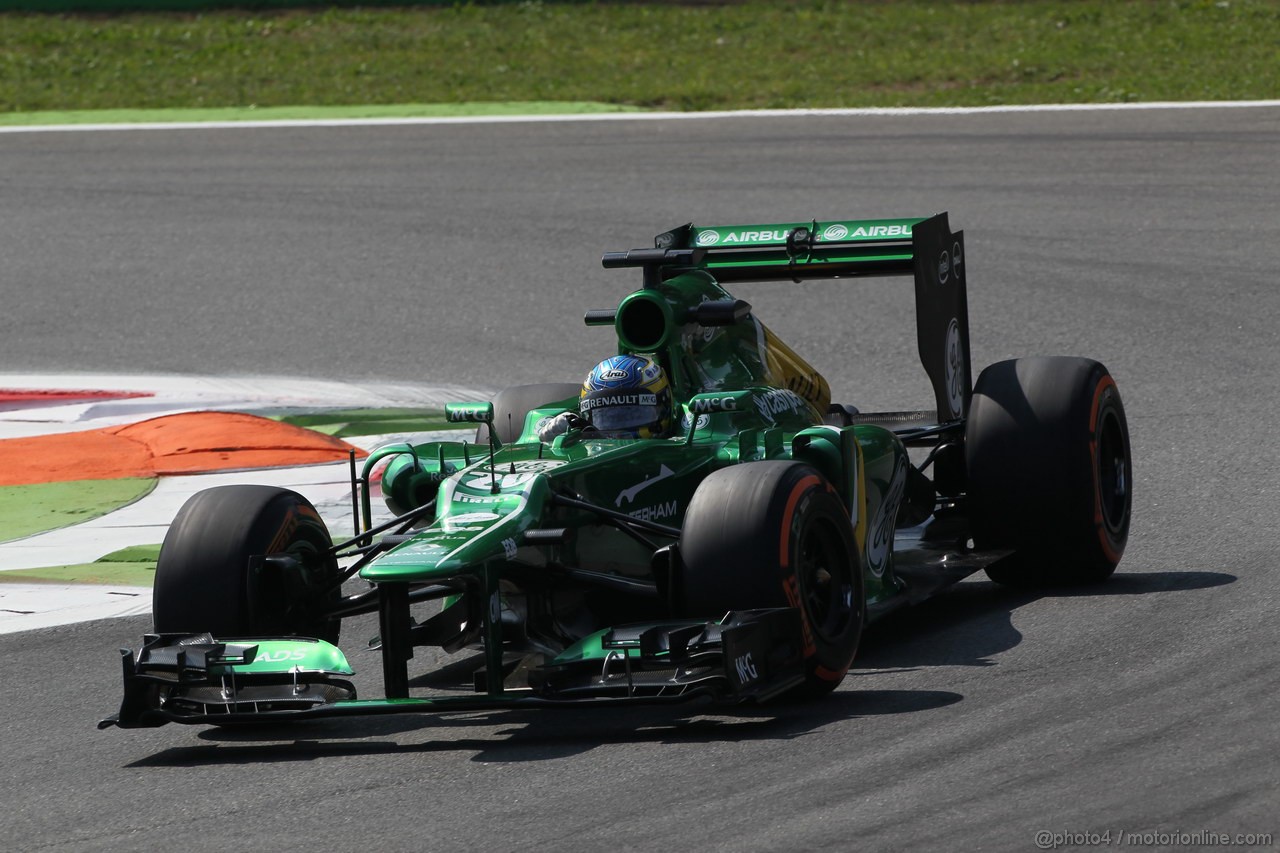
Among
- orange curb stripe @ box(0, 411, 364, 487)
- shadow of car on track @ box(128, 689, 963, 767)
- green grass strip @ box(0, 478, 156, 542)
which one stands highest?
orange curb stripe @ box(0, 411, 364, 487)

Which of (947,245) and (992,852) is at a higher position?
(947,245)

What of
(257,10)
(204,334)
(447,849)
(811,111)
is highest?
(257,10)

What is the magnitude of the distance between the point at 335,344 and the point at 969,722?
399 inches

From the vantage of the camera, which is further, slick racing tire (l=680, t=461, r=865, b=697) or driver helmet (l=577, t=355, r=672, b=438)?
driver helmet (l=577, t=355, r=672, b=438)

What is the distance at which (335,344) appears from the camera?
51.4 ft

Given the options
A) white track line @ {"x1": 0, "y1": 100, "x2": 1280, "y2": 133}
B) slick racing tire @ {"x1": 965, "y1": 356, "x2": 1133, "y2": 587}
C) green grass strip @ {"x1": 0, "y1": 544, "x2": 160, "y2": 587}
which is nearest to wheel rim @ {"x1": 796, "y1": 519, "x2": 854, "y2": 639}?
slick racing tire @ {"x1": 965, "y1": 356, "x2": 1133, "y2": 587}

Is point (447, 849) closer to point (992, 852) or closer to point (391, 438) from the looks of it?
point (992, 852)

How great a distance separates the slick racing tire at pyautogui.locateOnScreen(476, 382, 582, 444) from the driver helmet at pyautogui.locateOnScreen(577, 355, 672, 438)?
1797mm

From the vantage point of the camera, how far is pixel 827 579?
700 centimetres

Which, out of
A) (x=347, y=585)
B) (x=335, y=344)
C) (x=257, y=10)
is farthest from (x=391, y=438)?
(x=257, y=10)

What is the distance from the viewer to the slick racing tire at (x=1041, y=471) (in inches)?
330

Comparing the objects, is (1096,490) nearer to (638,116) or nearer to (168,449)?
(168,449)

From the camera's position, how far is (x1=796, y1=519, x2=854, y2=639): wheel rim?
22.8ft

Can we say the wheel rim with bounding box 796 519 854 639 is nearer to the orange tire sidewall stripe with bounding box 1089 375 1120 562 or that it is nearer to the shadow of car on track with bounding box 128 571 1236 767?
the shadow of car on track with bounding box 128 571 1236 767
